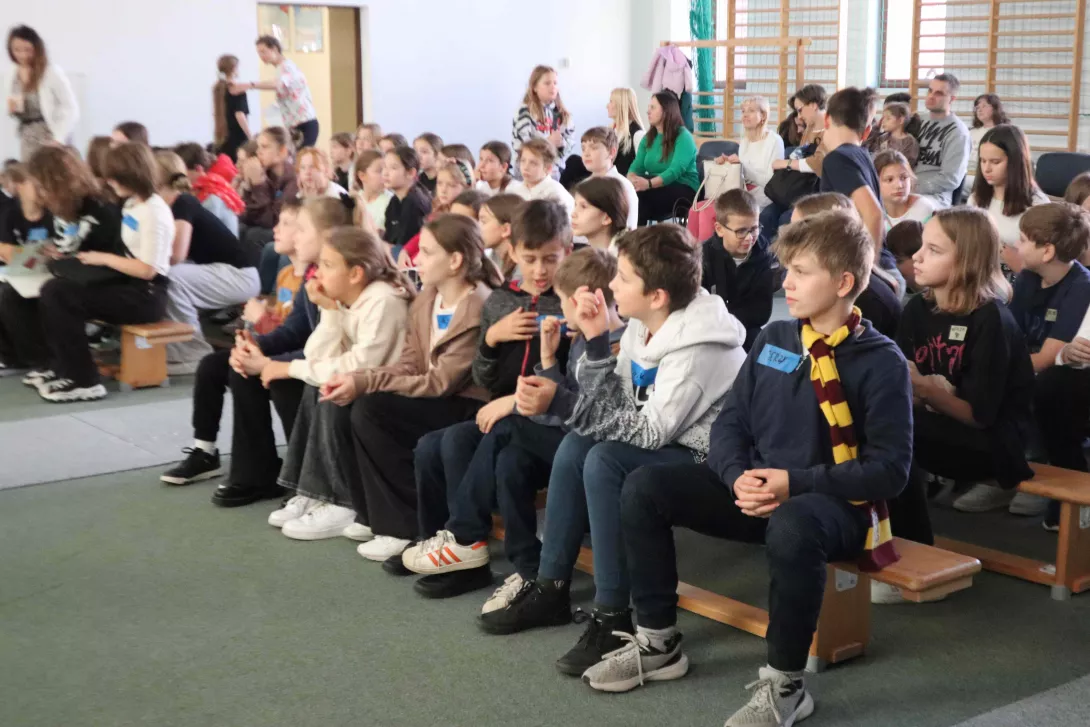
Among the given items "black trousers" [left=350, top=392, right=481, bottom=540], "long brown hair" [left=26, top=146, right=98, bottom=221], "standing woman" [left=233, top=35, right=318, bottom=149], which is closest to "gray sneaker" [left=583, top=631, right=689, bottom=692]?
"black trousers" [left=350, top=392, right=481, bottom=540]

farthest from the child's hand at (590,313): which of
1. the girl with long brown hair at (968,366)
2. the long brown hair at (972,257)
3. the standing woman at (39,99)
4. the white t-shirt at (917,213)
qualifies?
the standing woman at (39,99)

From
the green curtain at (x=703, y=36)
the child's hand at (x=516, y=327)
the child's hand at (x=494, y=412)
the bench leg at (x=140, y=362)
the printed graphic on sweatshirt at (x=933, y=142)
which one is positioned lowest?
the bench leg at (x=140, y=362)

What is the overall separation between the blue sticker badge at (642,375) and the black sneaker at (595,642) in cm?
53

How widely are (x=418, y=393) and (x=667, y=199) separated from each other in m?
4.55

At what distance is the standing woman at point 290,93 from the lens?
9828 mm

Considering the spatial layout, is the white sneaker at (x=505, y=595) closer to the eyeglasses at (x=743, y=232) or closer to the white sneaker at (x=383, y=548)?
the white sneaker at (x=383, y=548)

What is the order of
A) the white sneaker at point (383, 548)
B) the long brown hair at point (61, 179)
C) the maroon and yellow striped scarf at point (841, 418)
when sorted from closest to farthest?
the maroon and yellow striped scarf at point (841, 418), the white sneaker at point (383, 548), the long brown hair at point (61, 179)

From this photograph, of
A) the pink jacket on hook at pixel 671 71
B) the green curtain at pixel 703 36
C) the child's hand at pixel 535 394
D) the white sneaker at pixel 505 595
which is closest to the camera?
the child's hand at pixel 535 394

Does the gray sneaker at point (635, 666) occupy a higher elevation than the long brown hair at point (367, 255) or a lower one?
lower

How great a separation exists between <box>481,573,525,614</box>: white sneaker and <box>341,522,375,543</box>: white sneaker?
0.67m

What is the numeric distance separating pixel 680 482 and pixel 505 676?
576 mm

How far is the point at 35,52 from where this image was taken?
829 centimetres

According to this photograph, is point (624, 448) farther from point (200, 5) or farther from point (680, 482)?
point (200, 5)

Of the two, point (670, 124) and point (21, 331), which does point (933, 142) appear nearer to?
point (670, 124)
